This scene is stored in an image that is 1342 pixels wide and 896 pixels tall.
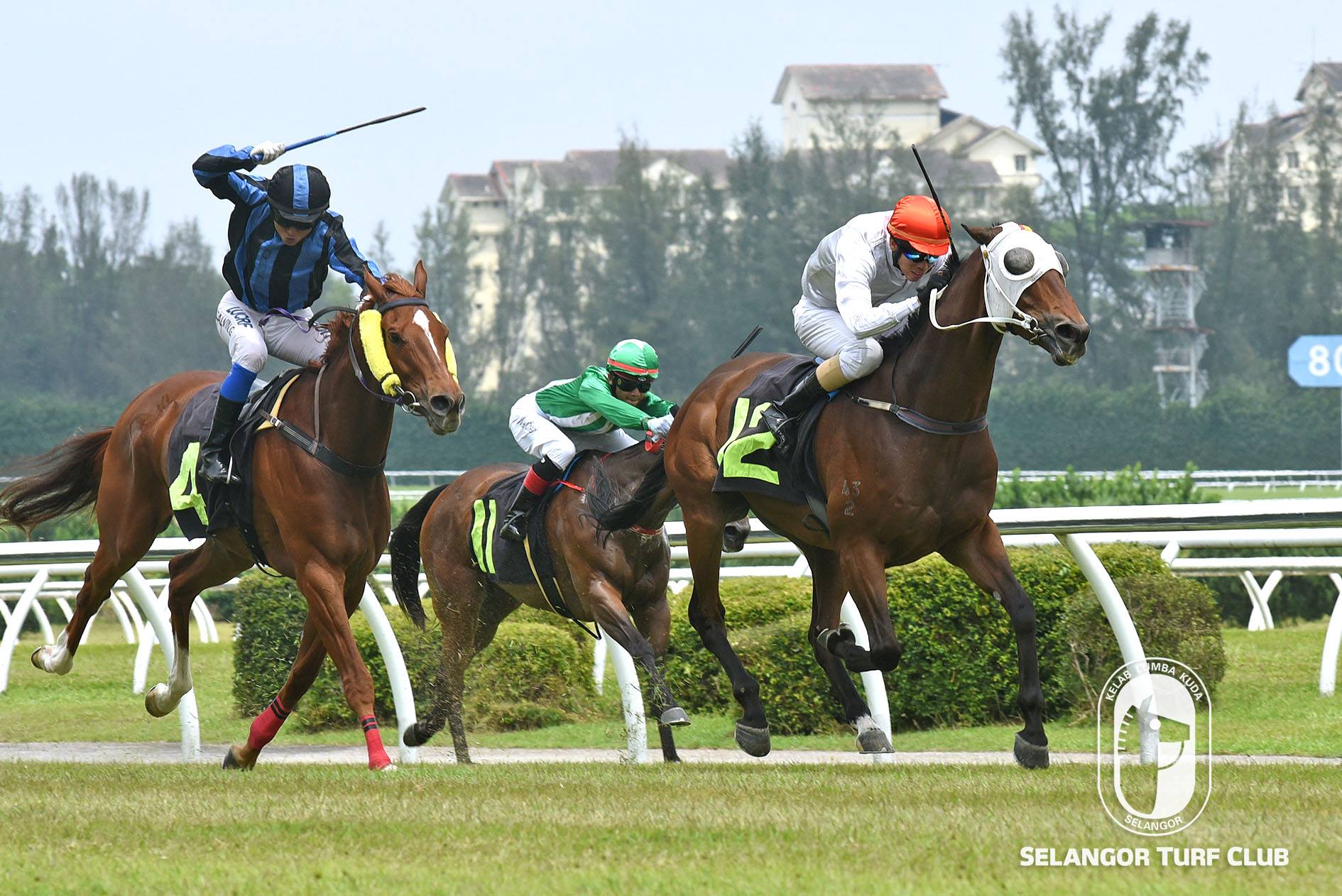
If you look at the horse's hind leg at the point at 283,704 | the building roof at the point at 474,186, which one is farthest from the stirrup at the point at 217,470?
the building roof at the point at 474,186

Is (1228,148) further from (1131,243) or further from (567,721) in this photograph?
(567,721)

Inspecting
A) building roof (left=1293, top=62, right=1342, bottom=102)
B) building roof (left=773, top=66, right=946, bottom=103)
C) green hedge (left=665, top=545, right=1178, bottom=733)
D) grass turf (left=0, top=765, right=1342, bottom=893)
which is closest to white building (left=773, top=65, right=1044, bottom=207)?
building roof (left=773, top=66, right=946, bottom=103)

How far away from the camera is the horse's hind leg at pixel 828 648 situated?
19.7 ft

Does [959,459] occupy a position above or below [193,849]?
above

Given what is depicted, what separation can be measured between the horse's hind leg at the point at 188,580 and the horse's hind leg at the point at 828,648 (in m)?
2.34

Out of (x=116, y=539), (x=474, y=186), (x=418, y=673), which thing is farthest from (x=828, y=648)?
(x=474, y=186)

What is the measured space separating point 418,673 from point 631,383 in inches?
102

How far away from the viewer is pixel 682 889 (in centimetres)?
333

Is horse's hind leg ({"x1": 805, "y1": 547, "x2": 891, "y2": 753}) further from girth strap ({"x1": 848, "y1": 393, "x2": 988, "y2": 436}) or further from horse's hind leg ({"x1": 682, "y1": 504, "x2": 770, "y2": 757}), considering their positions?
girth strap ({"x1": 848, "y1": 393, "x2": 988, "y2": 436})

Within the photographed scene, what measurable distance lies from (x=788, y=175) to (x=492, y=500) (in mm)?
44084

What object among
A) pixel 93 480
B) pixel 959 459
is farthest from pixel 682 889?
pixel 93 480

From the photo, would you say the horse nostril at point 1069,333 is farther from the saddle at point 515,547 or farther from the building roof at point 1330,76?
the building roof at point 1330,76

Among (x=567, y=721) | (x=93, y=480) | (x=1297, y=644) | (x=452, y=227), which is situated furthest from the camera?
(x=452, y=227)

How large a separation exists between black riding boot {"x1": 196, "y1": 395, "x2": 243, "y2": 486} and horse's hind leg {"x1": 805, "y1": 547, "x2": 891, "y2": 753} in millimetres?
2216
